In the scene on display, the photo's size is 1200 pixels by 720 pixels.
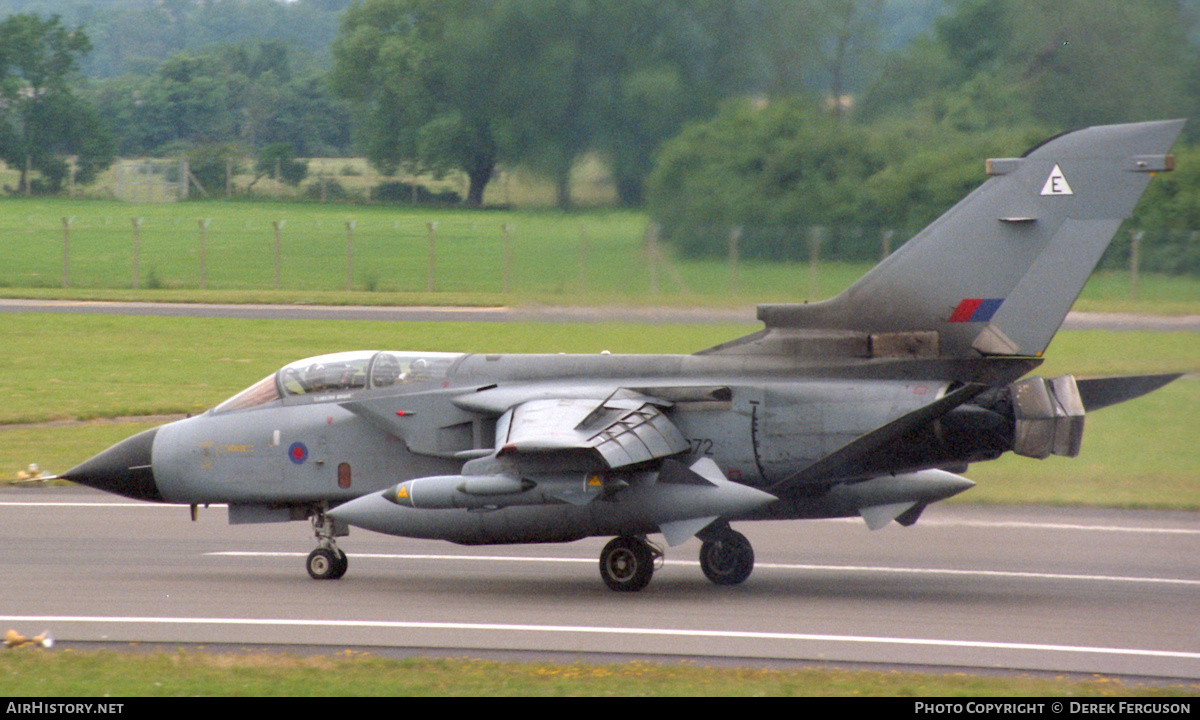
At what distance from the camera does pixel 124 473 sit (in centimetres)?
1431

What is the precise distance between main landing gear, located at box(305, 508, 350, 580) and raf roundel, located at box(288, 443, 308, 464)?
2.19 ft

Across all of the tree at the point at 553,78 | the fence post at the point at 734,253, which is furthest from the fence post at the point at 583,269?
the fence post at the point at 734,253

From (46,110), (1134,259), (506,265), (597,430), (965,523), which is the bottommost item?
(965,523)

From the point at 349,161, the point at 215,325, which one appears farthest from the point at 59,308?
the point at 349,161

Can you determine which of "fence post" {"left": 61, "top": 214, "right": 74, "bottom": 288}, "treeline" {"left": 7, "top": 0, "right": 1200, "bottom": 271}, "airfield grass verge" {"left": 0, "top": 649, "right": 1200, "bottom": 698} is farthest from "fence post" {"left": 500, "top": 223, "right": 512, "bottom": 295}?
"fence post" {"left": 61, "top": 214, "right": 74, "bottom": 288}

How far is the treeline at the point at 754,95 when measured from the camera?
43.0ft

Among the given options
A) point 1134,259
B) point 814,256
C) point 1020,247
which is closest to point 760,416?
point 1020,247

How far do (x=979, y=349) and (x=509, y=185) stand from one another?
5.24 m

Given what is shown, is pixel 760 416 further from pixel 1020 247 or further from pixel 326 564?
pixel 326 564

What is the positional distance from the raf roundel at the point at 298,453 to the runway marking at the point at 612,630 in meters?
2.51

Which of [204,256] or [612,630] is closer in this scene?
[612,630]

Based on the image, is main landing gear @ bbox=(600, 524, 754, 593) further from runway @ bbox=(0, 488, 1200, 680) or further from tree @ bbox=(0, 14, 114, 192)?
tree @ bbox=(0, 14, 114, 192)

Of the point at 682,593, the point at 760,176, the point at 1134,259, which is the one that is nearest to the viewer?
the point at 682,593

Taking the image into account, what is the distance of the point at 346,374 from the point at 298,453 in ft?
3.34
